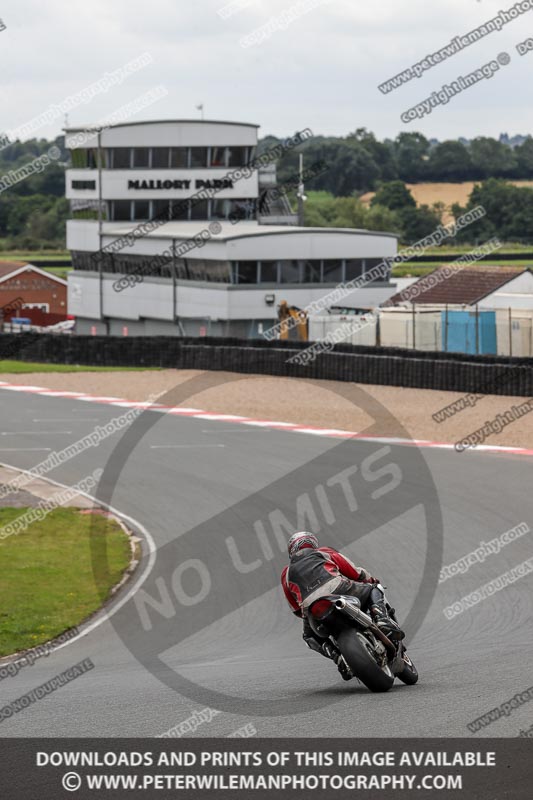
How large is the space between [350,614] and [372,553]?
7.93 m

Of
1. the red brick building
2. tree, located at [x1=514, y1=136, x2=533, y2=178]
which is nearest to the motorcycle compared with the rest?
the red brick building

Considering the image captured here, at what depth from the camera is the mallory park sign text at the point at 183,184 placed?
63656 millimetres

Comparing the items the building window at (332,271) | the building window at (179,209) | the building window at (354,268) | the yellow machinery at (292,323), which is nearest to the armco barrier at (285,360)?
the yellow machinery at (292,323)

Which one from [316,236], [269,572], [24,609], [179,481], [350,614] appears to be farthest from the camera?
[316,236]

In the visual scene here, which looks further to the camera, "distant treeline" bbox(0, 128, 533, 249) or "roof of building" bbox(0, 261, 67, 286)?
"distant treeline" bbox(0, 128, 533, 249)

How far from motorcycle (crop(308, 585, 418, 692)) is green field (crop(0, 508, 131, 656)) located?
5.69 m

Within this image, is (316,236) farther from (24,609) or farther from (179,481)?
(24,609)

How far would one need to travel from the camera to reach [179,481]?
22.6 metres

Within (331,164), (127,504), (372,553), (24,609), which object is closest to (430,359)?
(127,504)

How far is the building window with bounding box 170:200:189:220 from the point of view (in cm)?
6347

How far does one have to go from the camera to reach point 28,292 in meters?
80.9

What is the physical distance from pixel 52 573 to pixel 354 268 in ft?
133

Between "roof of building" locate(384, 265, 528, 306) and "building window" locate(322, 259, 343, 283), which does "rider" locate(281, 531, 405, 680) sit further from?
"building window" locate(322, 259, 343, 283)

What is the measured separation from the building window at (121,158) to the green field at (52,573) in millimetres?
46494
